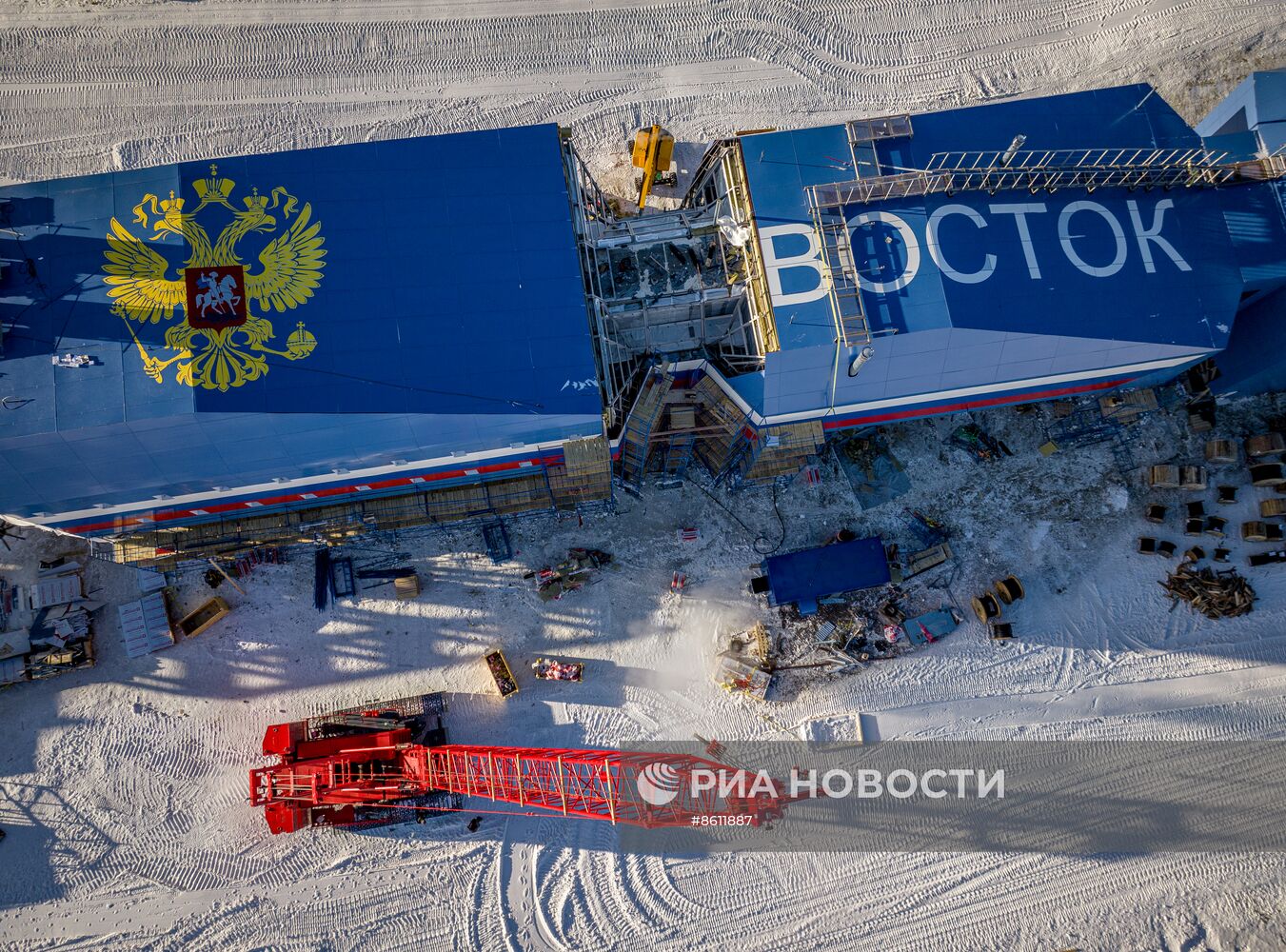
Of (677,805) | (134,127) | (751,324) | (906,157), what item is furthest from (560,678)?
(134,127)

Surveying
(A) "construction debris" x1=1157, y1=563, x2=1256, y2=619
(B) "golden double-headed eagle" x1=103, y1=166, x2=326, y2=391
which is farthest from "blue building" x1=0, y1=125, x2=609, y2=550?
(A) "construction debris" x1=1157, y1=563, x2=1256, y2=619

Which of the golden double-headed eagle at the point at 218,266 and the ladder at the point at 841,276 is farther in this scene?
the ladder at the point at 841,276

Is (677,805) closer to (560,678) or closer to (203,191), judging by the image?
(560,678)

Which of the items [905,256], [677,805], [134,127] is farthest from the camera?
[134,127]

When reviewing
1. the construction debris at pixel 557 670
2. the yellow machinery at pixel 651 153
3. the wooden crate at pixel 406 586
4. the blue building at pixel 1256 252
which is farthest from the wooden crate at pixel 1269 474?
the wooden crate at pixel 406 586

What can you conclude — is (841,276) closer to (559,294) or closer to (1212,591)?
(559,294)

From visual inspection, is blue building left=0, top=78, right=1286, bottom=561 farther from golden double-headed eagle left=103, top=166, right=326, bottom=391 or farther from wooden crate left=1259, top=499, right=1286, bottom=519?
wooden crate left=1259, top=499, right=1286, bottom=519

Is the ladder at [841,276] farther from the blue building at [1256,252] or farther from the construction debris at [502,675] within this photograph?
the construction debris at [502,675]
